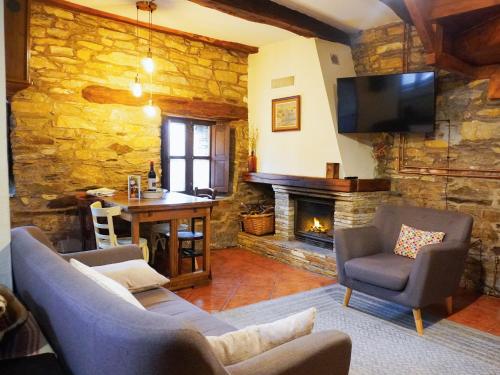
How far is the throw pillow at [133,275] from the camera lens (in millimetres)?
2354

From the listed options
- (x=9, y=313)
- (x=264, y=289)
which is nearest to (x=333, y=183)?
(x=264, y=289)

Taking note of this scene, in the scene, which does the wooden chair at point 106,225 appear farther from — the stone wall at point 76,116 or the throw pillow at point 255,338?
the throw pillow at point 255,338

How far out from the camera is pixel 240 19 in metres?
4.43

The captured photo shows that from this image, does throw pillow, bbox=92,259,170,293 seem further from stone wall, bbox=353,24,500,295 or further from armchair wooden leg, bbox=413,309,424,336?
stone wall, bbox=353,24,500,295

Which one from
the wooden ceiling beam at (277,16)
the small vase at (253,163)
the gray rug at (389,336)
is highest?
the wooden ceiling beam at (277,16)

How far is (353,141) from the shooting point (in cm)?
469

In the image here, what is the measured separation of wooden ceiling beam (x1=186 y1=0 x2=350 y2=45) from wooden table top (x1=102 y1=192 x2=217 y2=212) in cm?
180

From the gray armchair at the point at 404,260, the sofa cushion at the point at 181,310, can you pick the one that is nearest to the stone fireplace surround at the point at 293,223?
the gray armchair at the point at 404,260

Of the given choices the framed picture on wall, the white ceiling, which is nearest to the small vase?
the framed picture on wall

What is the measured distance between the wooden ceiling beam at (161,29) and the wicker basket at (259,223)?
2295 millimetres

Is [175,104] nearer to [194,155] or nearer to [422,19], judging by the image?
[194,155]

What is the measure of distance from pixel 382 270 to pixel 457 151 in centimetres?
178

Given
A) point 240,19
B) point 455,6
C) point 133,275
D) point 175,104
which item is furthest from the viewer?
point 175,104

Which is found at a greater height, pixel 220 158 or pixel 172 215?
pixel 220 158
